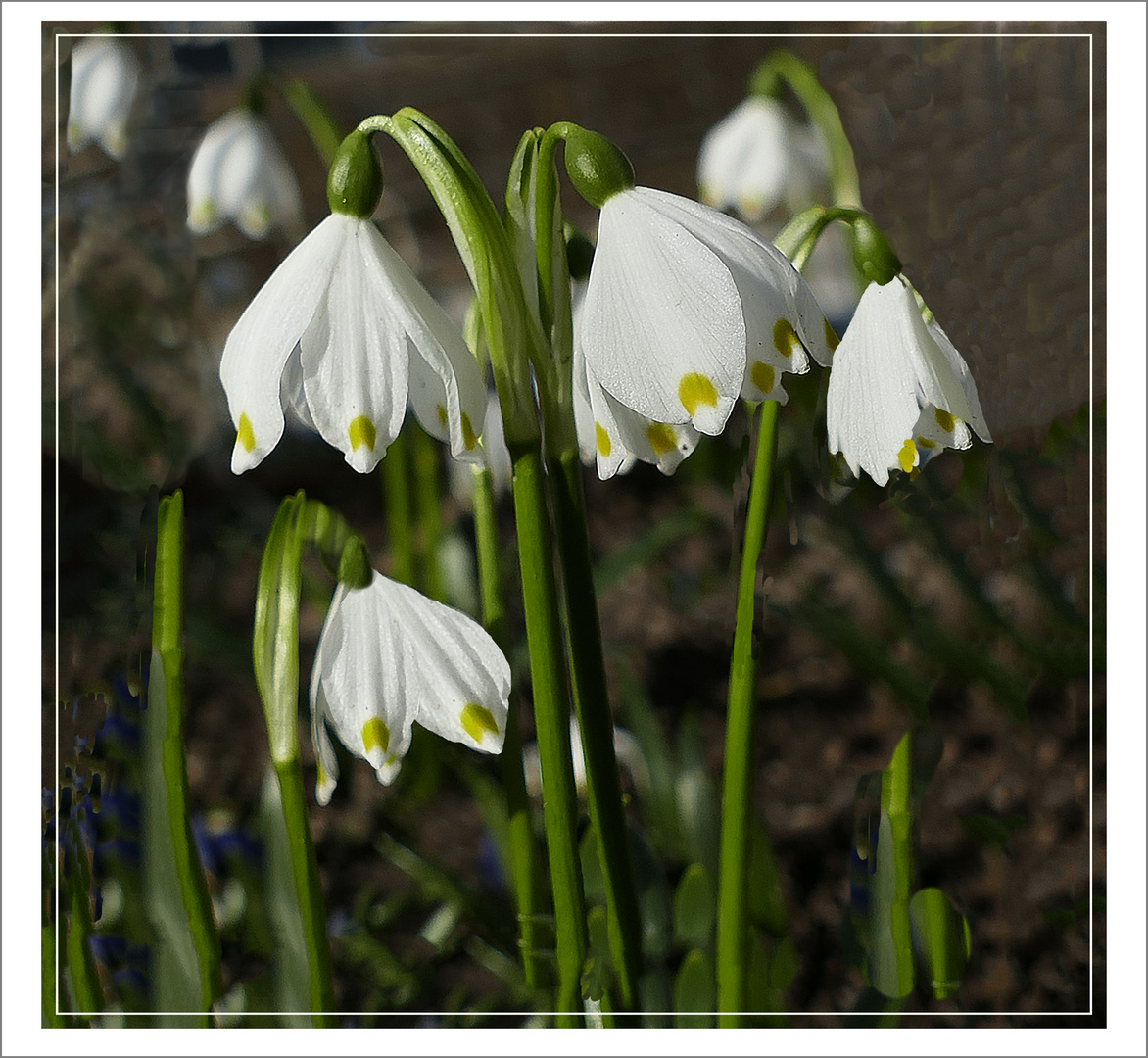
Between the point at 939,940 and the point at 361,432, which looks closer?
the point at 361,432

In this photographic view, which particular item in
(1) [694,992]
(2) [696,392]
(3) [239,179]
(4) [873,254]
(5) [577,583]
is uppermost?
(3) [239,179]

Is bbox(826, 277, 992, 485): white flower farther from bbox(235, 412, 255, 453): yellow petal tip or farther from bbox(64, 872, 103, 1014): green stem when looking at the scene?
bbox(64, 872, 103, 1014): green stem

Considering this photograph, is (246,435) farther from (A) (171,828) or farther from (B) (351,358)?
(A) (171,828)

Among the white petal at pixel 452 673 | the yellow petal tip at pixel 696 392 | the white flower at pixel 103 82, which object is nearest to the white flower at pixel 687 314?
the yellow petal tip at pixel 696 392

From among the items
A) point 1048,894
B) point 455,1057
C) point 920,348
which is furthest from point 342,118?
point 1048,894

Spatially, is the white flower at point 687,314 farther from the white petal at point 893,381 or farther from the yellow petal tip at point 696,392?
the white petal at point 893,381

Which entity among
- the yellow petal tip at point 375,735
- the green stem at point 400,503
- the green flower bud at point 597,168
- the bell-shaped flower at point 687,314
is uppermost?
the green flower bud at point 597,168

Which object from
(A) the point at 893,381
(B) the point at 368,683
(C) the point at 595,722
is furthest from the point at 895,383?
(B) the point at 368,683
